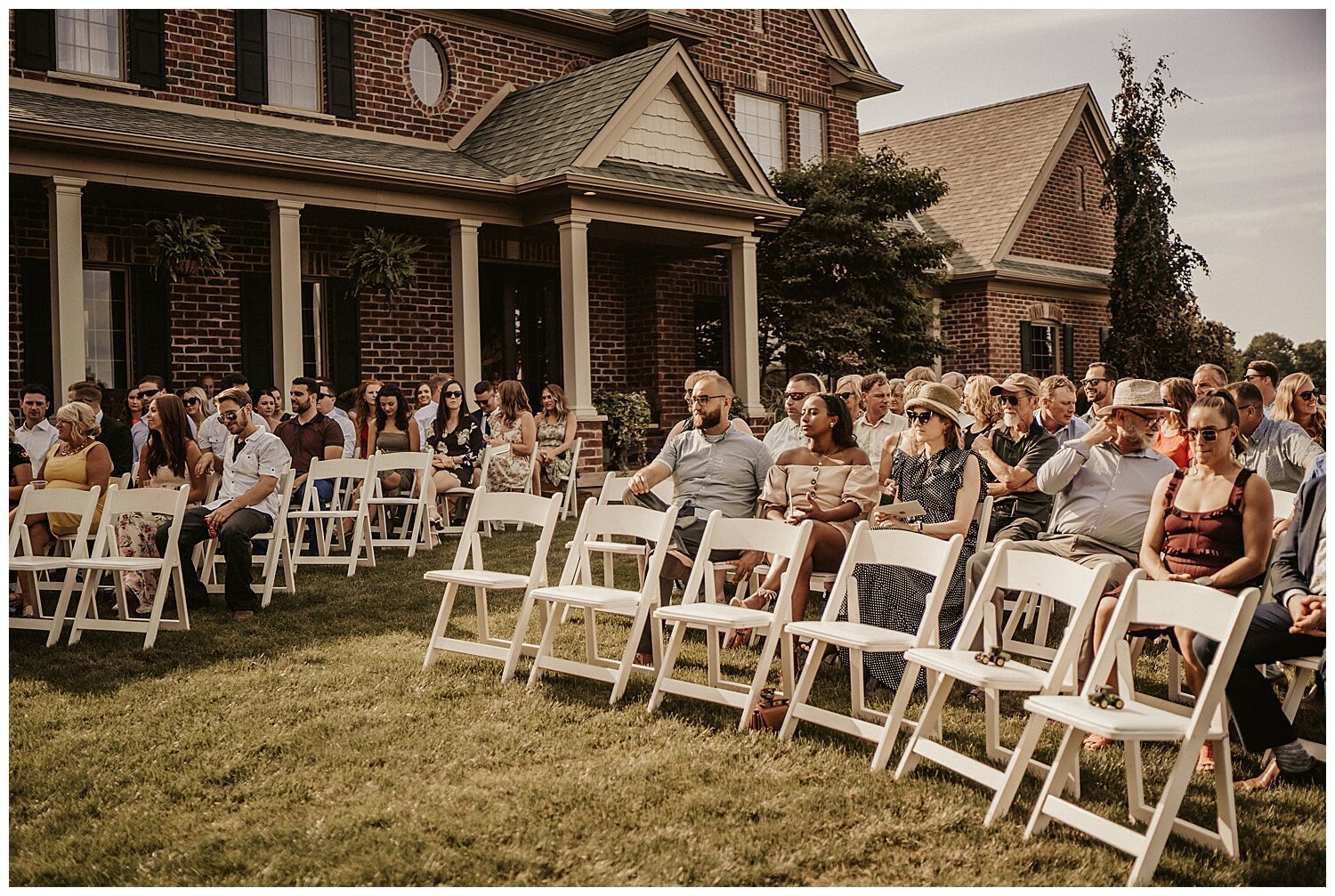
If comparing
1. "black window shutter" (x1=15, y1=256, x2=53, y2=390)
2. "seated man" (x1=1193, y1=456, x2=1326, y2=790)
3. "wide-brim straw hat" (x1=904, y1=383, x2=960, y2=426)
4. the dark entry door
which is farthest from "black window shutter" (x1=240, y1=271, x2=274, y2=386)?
"seated man" (x1=1193, y1=456, x2=1326, y2=790)

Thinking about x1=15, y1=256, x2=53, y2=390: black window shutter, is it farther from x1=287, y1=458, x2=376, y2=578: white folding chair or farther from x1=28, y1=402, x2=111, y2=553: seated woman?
x1=28, y1=402, x2=111, y2=553: seated woman

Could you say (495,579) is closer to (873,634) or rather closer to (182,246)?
(873,634)

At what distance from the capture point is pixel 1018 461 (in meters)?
6.98

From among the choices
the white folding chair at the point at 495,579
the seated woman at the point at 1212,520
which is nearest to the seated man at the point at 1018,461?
the seated woman at the point at 1212,520

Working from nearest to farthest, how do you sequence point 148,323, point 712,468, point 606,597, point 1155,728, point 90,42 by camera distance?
point 1155,728
point 606,597
point 712,468
point 90,42
point 148,323

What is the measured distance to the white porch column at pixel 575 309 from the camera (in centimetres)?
1364

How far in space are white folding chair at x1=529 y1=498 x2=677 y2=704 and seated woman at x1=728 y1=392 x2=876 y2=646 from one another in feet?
1.99

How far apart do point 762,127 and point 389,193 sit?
7466 mm

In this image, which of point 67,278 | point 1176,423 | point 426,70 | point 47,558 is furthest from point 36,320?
point 1176,423

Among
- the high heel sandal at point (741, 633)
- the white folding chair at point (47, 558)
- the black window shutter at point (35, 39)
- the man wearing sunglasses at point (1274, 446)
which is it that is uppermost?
the black window shutter at point (35, 39)

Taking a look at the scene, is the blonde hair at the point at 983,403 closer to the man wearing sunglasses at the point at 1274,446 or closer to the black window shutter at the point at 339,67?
the man wearing sunglasses at the point at 1274,446

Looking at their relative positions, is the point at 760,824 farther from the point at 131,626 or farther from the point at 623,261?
the point at 623,261

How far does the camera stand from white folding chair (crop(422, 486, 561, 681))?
604 cm

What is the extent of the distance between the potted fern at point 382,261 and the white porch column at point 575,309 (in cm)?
193
